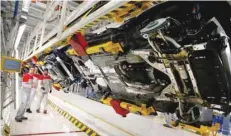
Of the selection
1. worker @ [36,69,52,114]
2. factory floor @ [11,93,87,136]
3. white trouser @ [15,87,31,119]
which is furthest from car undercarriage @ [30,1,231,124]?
worker @ [36,69,52,114]

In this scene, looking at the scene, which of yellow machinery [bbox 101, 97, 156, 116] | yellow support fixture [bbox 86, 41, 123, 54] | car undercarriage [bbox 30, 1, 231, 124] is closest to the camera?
car undercarriage [bbox 30, 1, 231, 124]

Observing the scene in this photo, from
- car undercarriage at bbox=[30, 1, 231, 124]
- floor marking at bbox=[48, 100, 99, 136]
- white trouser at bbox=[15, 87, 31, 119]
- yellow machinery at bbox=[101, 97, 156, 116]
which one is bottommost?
floor marking at bbox=[48, 100, 99, 136]

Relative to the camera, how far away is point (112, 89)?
15.4 ft

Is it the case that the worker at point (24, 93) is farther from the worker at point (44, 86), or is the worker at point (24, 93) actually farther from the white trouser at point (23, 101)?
the worker at point (44, 86)

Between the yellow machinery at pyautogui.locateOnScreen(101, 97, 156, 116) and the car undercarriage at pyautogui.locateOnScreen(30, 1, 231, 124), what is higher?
the car undercarriage at pyautogui.locateOnScreen(30, 1, 231, 124)

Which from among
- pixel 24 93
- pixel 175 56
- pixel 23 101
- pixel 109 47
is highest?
pixel 109 47

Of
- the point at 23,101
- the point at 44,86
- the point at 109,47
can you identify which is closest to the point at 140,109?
the point at 109,47

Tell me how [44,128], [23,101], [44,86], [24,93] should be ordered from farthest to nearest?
[44,86] → [24,93] → [23,101] → [44,128]

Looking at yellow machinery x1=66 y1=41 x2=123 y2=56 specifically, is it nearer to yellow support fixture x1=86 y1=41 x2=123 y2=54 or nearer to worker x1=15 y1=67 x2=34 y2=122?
yellow support fixture x1=86 y1=41 x2=123 y2=54

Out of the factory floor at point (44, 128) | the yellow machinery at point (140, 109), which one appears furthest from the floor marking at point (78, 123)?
the yellow machinery at point (140, 109)

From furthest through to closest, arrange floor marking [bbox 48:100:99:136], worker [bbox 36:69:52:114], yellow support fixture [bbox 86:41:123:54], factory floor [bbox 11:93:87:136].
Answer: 1. worker [bbox 36:69:52:114]
2. floor marking [bbox 48:100:99:136]
3. factory floor [bbox 11:93:87:136]
4. yellow support fixture [bbox 86:41:123:54]

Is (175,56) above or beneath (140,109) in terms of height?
above

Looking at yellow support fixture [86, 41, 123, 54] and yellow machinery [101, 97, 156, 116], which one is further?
yellow machinery [101, 97, 156, 116]

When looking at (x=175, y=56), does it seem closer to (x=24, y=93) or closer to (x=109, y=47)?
(x=109, y=47)
